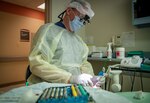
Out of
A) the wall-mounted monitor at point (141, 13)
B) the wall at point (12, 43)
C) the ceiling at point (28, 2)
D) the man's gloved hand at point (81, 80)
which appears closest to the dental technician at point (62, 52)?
the man's gloved hand at point (81, 80)

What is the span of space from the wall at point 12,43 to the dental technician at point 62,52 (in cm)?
272

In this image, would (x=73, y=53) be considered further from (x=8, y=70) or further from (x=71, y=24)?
(x=8, y=70)

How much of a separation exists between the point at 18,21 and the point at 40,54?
314 centimetres

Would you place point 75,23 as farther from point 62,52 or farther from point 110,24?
point 110,24

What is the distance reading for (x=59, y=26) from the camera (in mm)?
1438

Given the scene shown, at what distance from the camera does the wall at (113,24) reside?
6.03 feet

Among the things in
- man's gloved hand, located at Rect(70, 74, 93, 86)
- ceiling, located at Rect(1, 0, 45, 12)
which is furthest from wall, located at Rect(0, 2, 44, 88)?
man's gloved hand, located at Rect(70, 74, 93, 86)

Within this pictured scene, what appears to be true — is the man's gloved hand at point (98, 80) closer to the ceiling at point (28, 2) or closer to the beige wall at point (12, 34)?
the ceiling at point (28, 2)

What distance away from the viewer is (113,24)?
208 cm

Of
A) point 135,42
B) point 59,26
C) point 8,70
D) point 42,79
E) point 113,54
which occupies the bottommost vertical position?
point 8,70

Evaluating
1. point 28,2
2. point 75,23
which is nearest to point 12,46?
point 28,2

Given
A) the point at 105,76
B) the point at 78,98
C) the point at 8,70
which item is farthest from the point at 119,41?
the point at 8,70

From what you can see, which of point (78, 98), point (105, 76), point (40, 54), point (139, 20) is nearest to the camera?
point (78, 98)

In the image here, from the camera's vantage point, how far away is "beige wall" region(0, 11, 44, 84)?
3.72 m
